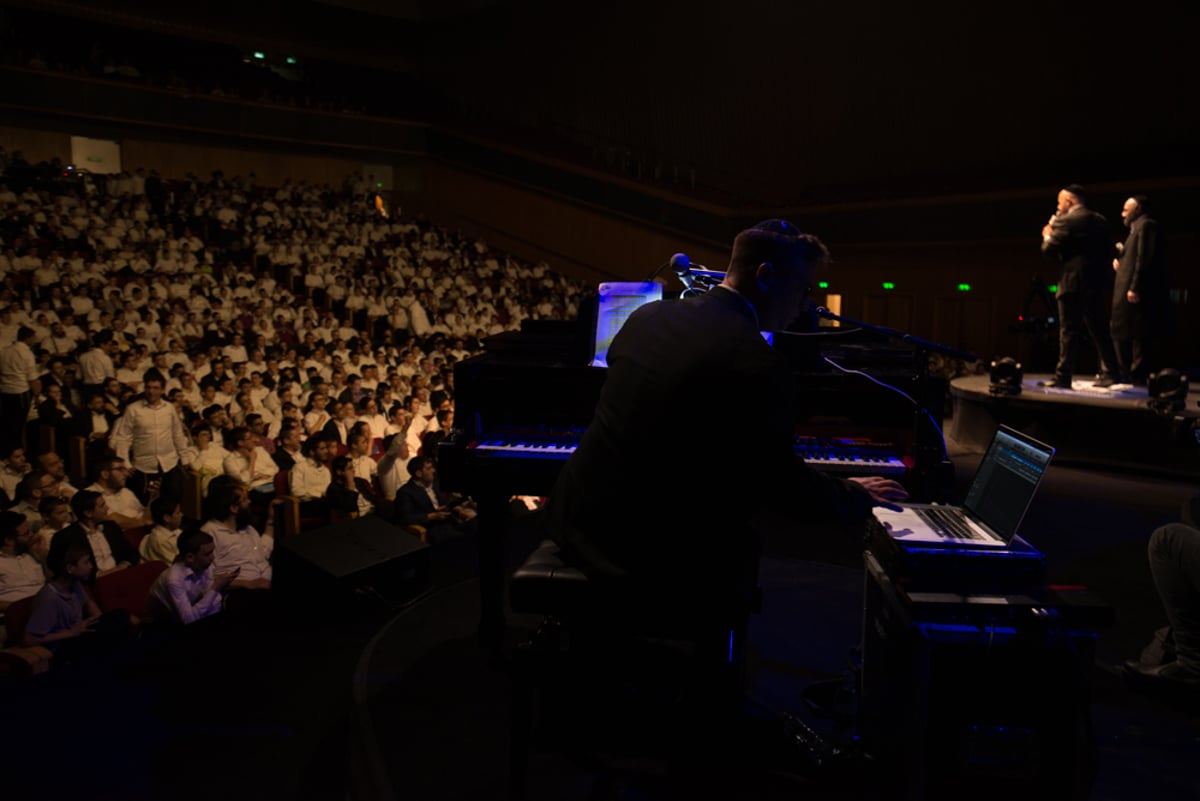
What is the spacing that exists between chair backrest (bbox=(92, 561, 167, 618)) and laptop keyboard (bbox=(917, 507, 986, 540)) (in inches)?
109

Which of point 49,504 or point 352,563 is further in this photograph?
point 49,504

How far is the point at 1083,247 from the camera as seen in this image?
543cm

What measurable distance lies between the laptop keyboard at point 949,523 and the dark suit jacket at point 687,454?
26cm

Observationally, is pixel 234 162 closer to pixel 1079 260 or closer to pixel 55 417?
pixel 55 417

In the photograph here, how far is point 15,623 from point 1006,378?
5.45m

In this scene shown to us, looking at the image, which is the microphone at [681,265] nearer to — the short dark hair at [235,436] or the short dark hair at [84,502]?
the short dark hair at [84,502]

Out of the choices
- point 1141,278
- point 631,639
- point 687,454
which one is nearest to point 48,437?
point 631,639

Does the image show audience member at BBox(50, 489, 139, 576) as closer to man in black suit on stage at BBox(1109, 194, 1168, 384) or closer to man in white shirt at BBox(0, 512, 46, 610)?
man in white shirt at BBox(0, 512, 46, 610)

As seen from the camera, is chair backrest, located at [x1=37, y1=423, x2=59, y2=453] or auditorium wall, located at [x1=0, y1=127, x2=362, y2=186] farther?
auditorium wall, located at [x1=0, y1=127, x2=362, y2=186]

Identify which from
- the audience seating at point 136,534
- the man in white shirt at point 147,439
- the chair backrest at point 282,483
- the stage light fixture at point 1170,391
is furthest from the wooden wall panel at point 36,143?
the stage light fixture at point 1170,391

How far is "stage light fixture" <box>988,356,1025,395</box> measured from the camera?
5.81 meters

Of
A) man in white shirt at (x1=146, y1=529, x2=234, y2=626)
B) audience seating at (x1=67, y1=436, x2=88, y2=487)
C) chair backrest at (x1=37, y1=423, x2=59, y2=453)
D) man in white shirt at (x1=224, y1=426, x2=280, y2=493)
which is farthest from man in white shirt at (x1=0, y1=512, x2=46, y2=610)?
chair backrest at (x1=37, y1=423, x2=59, y2=453)

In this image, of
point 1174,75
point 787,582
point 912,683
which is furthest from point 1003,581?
point 1174,75

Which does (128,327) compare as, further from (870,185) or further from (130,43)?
(130,43)
